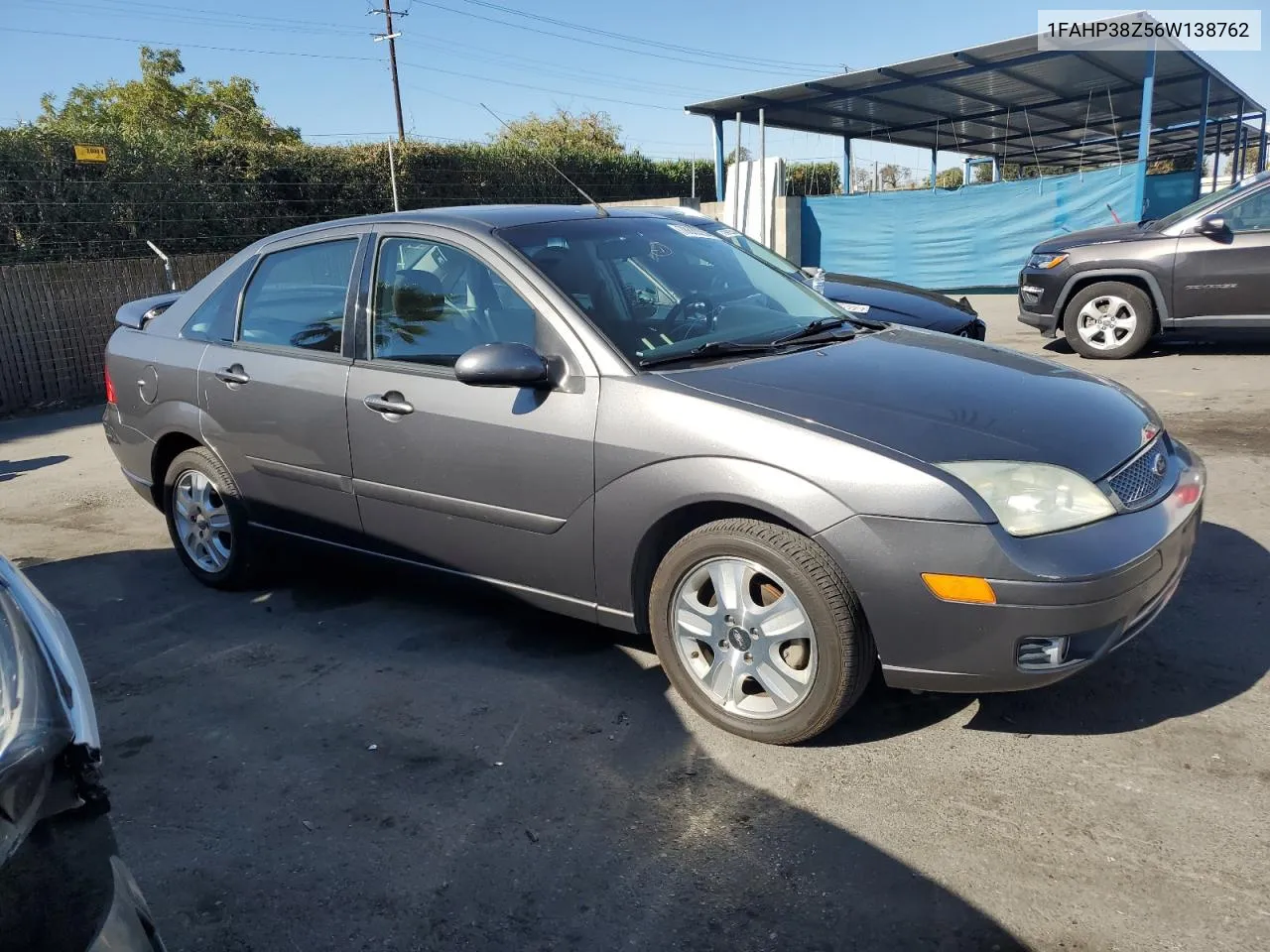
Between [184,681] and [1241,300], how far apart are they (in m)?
8.95

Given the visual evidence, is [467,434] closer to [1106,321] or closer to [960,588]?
[960,588]

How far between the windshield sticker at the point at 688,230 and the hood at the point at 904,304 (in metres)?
2.35

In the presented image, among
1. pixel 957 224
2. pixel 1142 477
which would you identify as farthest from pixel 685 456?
pixel 957 224

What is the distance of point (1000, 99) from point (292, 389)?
20.3 meters

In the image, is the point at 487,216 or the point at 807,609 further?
the point at 487,216

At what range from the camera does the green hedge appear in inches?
461

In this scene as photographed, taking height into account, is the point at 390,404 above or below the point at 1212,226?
below

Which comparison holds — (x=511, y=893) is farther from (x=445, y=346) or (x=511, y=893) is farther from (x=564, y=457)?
(x=445, y=346)

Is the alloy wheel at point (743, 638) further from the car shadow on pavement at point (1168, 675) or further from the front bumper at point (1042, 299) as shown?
the front bumper at point (1042, 299)

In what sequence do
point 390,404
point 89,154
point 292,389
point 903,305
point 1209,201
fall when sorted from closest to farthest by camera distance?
point 390,404, point 292,389, point 903,305, point 1209,201, point 89,154

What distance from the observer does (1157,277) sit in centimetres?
907

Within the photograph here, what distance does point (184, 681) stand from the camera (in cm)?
→ 390

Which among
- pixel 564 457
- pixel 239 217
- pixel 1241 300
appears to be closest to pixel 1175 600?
pixel 564 457

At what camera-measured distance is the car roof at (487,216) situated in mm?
3938
